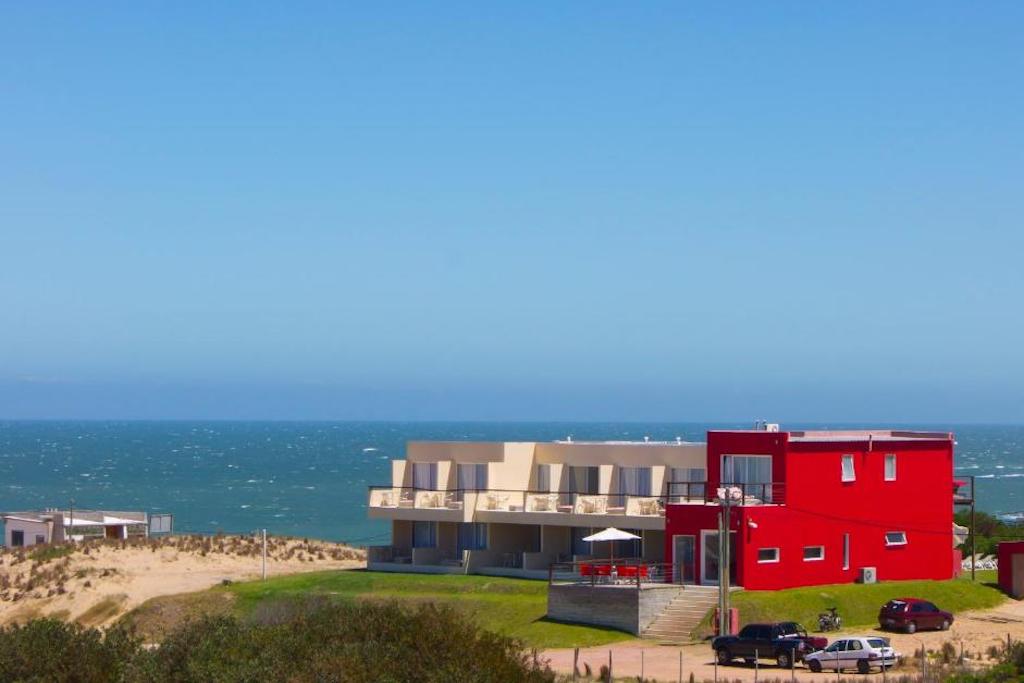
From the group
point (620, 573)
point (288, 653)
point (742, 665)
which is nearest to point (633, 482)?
point (620, 573)

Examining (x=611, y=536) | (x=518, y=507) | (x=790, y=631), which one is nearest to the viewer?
(x=790, y=631)

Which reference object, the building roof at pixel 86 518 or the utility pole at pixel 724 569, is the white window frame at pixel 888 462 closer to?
the utility pole at pixel 724 569

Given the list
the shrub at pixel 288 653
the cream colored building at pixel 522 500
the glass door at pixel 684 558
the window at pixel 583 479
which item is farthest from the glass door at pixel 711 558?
the shrub at pixel 288 653

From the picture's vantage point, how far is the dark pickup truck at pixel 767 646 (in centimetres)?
4512

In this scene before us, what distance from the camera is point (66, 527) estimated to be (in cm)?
8088

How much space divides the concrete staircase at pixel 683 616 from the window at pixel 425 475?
48.9ft

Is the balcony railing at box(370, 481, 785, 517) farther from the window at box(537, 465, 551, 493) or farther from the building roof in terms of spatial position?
the building roof

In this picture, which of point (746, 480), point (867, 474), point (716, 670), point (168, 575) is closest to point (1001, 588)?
point (867, 474)

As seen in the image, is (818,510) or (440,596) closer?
(818,510)

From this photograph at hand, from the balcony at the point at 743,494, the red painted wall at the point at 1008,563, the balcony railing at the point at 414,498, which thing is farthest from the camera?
the balcony railing at the point at 414,498

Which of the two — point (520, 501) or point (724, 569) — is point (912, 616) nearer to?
point (724, 569)

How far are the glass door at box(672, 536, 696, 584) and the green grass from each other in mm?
2127

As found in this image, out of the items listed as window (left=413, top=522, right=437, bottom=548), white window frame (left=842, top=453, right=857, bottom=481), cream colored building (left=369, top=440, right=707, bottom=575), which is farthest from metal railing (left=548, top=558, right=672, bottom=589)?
window (left=413, top=522, right=437, bottom=548)

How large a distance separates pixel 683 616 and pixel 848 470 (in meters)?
9.17
